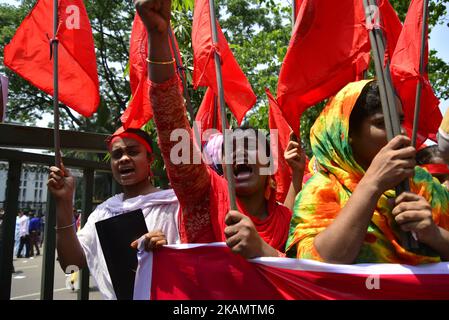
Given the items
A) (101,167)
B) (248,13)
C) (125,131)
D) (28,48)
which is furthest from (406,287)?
(248,13)

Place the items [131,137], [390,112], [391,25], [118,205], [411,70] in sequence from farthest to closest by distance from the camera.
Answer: [391,25]
[131,137]
[118,205]
[411,70]
[390,112]

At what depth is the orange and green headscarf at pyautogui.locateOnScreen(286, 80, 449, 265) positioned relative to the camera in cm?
138

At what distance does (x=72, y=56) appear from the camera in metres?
2.46

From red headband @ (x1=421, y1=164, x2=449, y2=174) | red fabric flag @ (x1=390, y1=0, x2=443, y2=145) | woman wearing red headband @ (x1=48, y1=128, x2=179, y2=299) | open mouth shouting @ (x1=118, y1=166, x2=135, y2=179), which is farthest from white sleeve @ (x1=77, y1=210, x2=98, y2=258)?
red headband @ (x1=421, y1=164, x2=449, y2=174)

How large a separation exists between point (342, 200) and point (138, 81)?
62.8 inches

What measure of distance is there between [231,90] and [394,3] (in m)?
5.54

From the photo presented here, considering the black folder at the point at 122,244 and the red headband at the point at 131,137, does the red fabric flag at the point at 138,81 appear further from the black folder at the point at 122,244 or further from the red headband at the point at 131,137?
the black folder at the point at 122,244

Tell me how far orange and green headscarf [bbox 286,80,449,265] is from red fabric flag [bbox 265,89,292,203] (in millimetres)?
1301

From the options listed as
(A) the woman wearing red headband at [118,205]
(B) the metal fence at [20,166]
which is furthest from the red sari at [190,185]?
(B) the metal fence at [20,166]

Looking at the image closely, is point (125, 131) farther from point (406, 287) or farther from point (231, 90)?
point (406, 287)

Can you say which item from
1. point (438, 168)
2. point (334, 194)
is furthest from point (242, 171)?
point (438, 168)

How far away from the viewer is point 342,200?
1.44 m

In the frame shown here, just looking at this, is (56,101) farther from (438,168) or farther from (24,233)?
(24,233)

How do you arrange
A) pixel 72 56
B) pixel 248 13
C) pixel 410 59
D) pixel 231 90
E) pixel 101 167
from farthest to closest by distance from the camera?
pixel 248 13 < pixel 101 167 < pixel 231 90 < pixel 72 56 < pixel 410 59
